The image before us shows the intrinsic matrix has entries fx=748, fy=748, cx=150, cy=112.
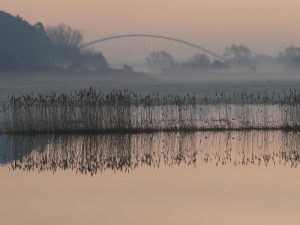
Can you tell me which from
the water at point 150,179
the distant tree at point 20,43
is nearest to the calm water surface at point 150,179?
the water at point 150,179

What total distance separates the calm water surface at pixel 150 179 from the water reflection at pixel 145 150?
1.2 inches

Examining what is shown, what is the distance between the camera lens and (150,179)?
59.2ft

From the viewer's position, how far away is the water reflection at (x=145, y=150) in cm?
2078

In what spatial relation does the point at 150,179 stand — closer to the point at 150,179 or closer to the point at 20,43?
the point at 150,179

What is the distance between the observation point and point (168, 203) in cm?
1507

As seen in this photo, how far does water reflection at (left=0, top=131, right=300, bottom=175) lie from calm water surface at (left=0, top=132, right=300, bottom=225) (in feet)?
0.10

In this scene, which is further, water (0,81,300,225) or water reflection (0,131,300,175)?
water reflection (0,131,300,175)

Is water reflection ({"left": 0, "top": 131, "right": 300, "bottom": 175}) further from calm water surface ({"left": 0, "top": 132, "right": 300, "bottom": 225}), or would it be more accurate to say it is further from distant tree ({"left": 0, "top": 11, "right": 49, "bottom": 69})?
distant tree ({"left": 0, "top": 11, "right": 49, "bottom": 69})

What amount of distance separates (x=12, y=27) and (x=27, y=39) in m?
5.04

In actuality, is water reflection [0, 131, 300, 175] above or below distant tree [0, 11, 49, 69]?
below

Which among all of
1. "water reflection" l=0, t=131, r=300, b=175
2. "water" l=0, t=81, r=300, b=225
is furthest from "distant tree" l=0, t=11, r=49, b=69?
"water" l=0, t=81, r=300, b=225

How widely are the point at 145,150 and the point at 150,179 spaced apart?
5704mm

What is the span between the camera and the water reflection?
68.2ft

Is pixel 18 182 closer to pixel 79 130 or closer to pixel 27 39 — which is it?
pixel 79 130
